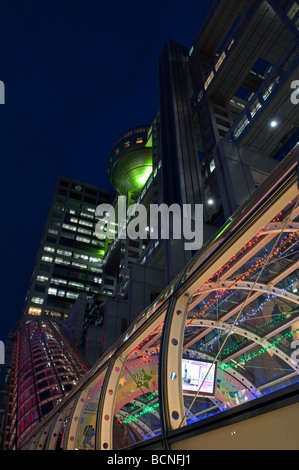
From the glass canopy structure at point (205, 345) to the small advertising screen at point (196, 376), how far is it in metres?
0.02

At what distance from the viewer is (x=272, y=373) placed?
12062 mm

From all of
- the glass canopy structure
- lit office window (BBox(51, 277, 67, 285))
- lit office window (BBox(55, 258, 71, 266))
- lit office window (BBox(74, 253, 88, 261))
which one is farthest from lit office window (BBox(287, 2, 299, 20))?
lit office window (BBox(74, 253, 88, 261))

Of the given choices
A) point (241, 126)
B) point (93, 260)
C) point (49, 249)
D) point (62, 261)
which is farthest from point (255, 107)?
point (93, 260)

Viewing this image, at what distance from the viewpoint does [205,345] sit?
1254 centimetres

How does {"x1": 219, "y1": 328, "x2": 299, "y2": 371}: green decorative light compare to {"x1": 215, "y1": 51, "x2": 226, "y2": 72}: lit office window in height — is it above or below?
below

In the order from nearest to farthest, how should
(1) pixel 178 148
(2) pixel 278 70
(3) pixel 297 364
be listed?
1. (3) pixel 297 364
2. (2) pixel 278 70
3. (1) pixel 178 148

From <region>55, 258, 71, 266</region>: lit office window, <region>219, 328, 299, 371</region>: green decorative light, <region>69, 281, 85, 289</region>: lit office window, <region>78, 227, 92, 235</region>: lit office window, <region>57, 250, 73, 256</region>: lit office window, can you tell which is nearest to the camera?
<region>219, 328, 299, 371</region>: green decorative light

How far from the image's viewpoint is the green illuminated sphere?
8744 cm

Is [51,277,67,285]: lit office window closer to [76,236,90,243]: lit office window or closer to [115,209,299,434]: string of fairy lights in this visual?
[76,236,90,243]: lit office window

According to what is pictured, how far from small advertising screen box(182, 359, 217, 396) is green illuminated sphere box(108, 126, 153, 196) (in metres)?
80.0

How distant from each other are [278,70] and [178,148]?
1553 cm

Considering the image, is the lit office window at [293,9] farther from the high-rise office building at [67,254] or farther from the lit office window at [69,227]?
the lit office window at [69,227]
